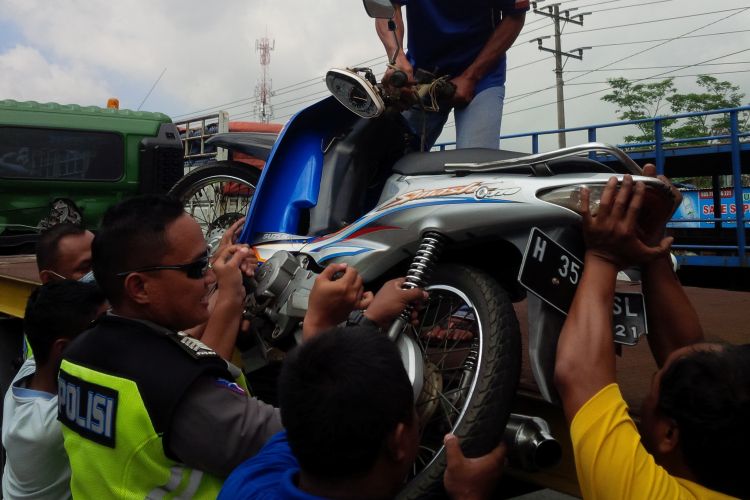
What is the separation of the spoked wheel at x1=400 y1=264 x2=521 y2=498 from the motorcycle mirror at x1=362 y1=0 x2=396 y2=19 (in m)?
0.97

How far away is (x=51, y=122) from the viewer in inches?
290

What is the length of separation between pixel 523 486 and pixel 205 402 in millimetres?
1202

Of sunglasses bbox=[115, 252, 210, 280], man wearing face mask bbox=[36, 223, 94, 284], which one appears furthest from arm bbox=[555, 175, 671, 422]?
man wearing face mask bbox=[36, 223, 94, 284]

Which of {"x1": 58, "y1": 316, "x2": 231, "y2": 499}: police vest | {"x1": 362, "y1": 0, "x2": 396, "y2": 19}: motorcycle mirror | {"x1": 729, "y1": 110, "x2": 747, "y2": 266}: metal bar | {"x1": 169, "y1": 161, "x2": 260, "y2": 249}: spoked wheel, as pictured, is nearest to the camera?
{"x1": 58, "y1": 316, "x2": 231, "y2": 499}: police vest

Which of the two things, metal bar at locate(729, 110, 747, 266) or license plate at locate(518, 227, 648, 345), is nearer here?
license plate at locate(518, 227, 648, 345)

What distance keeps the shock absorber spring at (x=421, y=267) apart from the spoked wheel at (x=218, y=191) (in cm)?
180

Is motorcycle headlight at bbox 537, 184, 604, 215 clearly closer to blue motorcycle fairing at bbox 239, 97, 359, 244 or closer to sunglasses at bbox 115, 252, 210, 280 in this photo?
sunglasses at bbox 115, 252, 210, 280

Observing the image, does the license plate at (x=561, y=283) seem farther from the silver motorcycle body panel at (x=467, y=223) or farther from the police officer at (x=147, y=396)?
the police officer at (x=147, y=396)

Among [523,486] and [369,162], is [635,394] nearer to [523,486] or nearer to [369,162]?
[523,486]

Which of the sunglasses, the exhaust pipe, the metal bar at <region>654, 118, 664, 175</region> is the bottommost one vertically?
the exhaust pipe

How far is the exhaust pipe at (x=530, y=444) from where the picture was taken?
5.47 ft

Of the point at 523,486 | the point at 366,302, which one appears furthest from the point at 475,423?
the point at 523,486

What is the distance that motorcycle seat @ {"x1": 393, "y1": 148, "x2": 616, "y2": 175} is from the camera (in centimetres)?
200

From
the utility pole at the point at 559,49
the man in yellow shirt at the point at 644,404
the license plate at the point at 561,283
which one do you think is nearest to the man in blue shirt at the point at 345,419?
the man in yellow shirt at the point at 644,404
